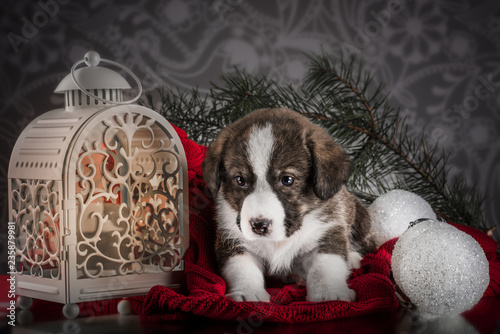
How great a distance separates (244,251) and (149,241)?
337 mm

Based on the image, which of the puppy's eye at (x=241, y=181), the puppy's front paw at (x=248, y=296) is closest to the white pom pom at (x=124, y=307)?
the puppy's front paw at (x=248, y=296)

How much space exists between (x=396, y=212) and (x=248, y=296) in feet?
2.49

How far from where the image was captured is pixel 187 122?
260cm

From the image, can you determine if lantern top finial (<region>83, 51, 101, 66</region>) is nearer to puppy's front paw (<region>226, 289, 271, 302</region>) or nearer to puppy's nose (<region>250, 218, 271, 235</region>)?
Answer: puppy's nose (<region>250, 218, 271, 235</region>)

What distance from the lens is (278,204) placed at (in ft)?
6.05

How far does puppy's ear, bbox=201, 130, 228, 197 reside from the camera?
6.56 ft

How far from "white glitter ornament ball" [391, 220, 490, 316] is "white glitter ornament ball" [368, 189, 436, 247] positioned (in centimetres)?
57

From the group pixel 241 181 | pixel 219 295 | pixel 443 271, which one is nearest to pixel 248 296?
pixel 219 295

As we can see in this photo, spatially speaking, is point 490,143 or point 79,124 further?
point 490,143

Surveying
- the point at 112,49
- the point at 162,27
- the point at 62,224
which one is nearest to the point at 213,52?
the point at 162,27

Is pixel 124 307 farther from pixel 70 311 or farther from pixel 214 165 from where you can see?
pixel 214 165

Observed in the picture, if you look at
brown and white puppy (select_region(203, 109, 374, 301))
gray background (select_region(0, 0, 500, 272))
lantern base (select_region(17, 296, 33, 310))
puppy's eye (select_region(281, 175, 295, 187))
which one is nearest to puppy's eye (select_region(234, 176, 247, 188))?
brown and white puppy (select_region(203, 109, 374, 301))

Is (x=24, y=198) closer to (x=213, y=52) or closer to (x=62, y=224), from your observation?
(x=62, y=224)

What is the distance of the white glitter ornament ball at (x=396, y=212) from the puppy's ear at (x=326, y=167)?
15.6 inches
